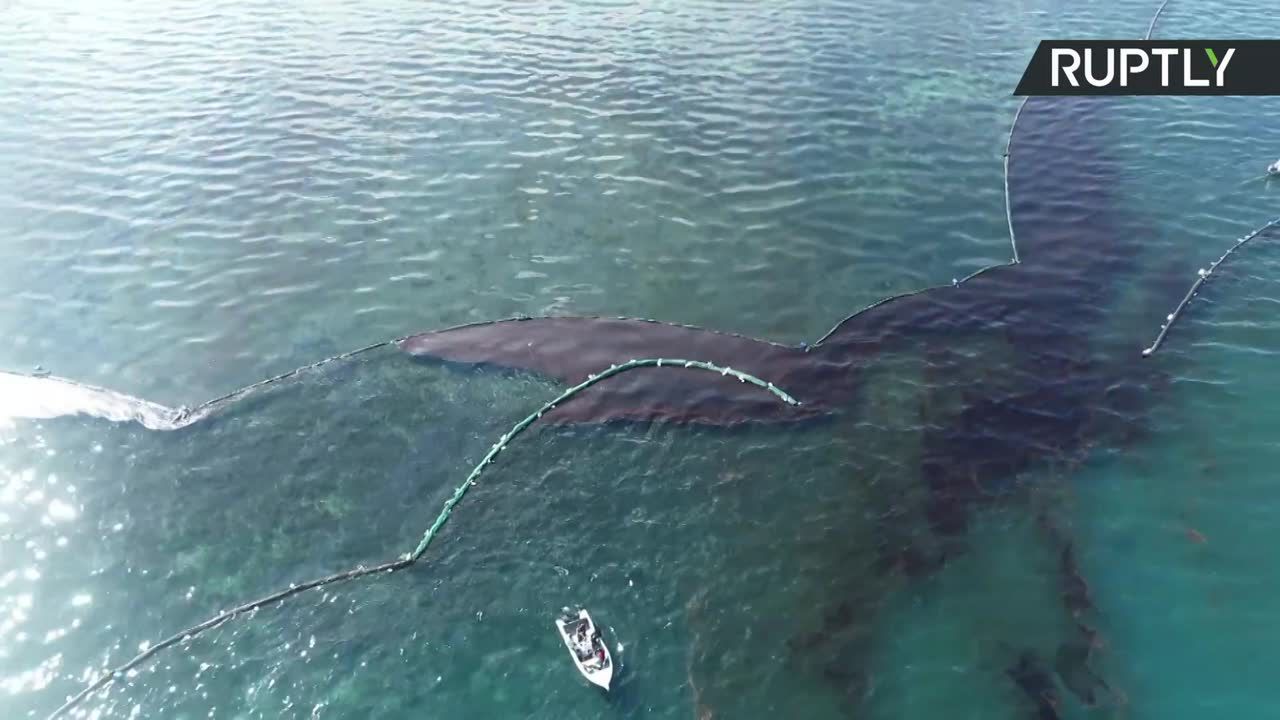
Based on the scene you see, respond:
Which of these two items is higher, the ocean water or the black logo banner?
the black logo banner

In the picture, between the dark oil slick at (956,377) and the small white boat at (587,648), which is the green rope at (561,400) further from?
the small white boat at (587,648)

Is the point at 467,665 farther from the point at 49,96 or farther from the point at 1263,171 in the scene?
the point at 49,96

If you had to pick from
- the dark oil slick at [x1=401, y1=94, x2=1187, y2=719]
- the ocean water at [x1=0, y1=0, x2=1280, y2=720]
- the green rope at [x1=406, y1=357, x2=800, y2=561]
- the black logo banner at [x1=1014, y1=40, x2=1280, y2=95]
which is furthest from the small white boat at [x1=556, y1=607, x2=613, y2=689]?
the black logo banner at [x1=1014, y1=40, x2=1280, y2=95]

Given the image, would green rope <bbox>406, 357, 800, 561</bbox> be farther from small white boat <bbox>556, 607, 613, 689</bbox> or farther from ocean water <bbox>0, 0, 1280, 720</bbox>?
Answer: small white boat <bbox>556, 607, 613, 689</bbox>

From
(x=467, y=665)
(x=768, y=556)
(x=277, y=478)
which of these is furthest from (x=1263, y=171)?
(x=277, y=478)

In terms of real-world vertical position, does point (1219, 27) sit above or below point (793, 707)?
above

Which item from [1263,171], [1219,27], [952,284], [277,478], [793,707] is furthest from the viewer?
[1219,27]

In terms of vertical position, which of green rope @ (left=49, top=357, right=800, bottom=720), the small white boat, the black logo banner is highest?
the black logo banner

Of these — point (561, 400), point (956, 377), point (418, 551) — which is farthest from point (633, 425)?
point (956, 377)
